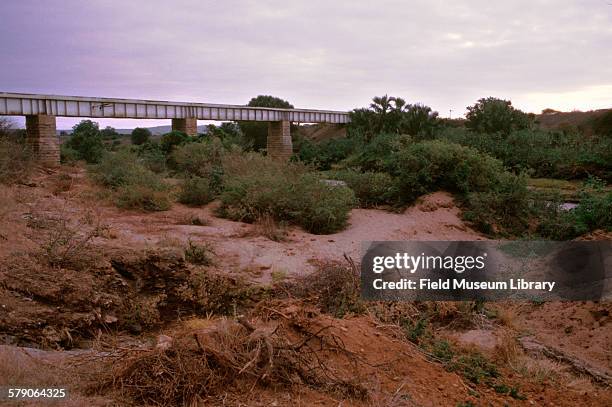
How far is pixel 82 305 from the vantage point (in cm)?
715

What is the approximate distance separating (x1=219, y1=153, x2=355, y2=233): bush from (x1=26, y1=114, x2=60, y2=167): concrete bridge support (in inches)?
489

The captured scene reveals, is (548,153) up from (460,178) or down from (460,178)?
up

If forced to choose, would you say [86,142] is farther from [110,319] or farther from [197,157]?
[110,319]

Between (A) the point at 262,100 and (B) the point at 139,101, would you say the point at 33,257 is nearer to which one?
(B) the point at 139,101

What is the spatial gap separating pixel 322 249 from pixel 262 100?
5341 cm

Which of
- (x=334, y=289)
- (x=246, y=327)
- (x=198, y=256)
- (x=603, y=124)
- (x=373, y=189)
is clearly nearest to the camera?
(x=246, y=327)

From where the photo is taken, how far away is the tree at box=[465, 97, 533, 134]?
38844mm

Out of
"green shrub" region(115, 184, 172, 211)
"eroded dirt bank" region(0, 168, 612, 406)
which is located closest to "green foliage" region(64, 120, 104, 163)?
"green shrub" region(115, 184, 172, 211)

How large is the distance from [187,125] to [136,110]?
11.8 ft

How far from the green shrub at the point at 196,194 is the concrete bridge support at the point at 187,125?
722 inches

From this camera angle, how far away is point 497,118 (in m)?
39.0

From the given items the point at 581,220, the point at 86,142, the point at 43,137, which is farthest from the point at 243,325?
the point at 86,142

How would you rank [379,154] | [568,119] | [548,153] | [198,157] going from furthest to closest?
[568,119]
[548,153]
[198,157]
[379,154]

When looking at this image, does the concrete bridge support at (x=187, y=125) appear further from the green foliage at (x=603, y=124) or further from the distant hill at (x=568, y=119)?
the distant hill at (x=568, y=119)
